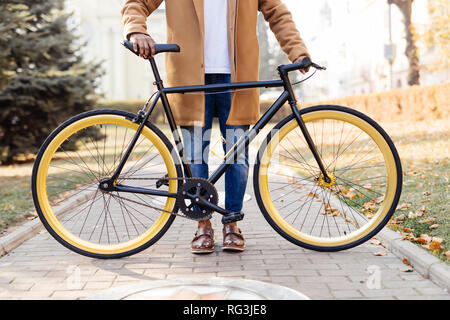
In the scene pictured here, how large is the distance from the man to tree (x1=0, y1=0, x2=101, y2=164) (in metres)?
A: 7.56

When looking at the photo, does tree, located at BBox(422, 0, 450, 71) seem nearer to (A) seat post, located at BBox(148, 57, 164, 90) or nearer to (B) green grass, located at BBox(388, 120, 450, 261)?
(B) green grass, located at BBox(388, 120, 450, 261)

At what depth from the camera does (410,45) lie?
21.7 metres

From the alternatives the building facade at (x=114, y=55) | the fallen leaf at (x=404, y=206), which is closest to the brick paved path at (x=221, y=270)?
the fallen leaf at (x=404, y=206)

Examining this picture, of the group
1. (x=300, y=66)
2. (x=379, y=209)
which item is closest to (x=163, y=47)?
(x=300, y=66)

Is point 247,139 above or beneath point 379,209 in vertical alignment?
above

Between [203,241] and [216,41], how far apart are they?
1.41 metres

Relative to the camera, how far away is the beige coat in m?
3.65

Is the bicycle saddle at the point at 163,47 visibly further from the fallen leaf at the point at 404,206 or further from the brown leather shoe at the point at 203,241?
the fallen leaf at the point at 404,206

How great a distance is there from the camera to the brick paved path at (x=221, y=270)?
2.97 m

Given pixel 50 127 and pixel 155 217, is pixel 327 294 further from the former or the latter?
pixel 50 127

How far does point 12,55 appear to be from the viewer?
10297 millimetres

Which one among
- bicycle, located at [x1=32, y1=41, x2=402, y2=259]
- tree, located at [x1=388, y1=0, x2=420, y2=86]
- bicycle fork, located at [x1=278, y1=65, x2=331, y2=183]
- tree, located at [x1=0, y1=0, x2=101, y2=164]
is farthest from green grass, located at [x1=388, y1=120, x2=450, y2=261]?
tree, located at [x1=388, y1=0, x2=420, y2=86]

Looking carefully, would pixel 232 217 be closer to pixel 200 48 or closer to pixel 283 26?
pixel 200 48
